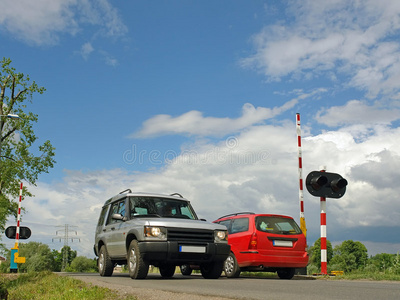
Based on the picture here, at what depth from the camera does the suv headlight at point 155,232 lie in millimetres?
10742

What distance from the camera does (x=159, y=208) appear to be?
12.3 meters

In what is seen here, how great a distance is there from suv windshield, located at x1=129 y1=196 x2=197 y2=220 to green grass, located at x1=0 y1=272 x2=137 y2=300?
248 centimetres

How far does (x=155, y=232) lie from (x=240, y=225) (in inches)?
136

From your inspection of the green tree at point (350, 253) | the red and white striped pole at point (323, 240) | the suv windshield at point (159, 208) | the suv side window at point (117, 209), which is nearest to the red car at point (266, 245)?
the red and white striped pole at point (323, 240)

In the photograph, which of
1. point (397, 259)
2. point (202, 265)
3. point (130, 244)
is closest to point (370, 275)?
point (397, 259)

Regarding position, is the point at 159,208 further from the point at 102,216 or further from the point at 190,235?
the point at 102,216

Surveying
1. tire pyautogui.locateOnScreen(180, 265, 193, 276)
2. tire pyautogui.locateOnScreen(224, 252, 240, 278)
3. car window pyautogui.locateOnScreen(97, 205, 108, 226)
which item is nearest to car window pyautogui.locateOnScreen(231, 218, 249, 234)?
tire pyautogui.locateOnScreen(224, 252, 240, 278)

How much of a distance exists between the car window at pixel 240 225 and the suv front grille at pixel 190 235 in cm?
202

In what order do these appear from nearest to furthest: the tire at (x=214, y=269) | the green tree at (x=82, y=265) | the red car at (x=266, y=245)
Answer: the tire at (x=214, y=269), the red car at (x=266, y=245), the green tree at (x=82, y=265)

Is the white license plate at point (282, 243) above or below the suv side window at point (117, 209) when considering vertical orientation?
below

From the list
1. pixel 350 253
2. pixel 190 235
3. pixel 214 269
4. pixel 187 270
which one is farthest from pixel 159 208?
pixel 350 253

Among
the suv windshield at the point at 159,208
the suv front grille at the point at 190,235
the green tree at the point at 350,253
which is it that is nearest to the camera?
the suv front grille at the point at 190,235

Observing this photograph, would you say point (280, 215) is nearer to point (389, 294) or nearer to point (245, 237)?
point (245, 237)

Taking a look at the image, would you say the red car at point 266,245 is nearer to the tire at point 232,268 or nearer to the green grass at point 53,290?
the tire at point 232,268
